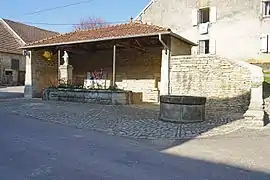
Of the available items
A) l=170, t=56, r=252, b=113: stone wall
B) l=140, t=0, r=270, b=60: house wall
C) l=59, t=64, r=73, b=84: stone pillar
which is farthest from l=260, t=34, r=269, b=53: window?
l=59, t=64, r=73, b=84: stone pillar

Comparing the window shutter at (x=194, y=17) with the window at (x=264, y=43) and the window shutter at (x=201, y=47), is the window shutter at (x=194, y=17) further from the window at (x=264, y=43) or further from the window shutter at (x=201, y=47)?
the window at (x=264, y=43)

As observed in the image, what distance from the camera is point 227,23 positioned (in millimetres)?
23219

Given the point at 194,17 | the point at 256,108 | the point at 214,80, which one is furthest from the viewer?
the point at 194,17

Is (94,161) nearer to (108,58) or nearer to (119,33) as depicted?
(119,33)

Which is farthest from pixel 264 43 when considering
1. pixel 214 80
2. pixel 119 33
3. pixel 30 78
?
pixel 30 78

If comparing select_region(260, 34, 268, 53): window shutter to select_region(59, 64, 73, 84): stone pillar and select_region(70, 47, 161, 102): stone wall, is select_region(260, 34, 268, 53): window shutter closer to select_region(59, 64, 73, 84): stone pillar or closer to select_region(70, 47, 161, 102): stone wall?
select_region(70, 47, 161, 102): stone wall

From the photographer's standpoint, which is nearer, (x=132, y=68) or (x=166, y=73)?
(x=166, y=73)

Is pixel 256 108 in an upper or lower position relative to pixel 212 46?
lower

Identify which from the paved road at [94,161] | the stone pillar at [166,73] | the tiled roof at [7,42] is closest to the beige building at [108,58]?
the stone pillar at [166,73]

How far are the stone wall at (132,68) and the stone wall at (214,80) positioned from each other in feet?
11.9

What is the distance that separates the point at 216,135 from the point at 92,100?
27.0 feet

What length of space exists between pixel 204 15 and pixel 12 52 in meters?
20.6

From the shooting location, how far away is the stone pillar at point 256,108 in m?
8.98

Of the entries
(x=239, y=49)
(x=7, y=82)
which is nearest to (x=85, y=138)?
(x=239, y=49)
